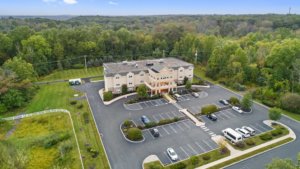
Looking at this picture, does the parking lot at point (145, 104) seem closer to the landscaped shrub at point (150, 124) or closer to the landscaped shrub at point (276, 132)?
the landscaped shrub at point (150, 124)

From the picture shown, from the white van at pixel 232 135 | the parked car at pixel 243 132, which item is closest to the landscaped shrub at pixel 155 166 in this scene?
the white van at pixel 232 135

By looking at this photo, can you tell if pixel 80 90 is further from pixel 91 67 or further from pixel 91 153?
pixel 91 153

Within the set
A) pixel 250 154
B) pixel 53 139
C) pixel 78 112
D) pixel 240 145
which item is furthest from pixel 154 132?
pixel 78 112

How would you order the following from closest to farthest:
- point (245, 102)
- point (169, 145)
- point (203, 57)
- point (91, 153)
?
point (91, 153) < point (169, 145) < point (245, 102) < point (203, 57)

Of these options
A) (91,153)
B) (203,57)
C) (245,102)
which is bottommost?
(91,153)

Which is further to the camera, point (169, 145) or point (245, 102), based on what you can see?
point (245, 102)

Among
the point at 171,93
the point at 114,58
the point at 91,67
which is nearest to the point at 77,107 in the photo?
the point at 171,93

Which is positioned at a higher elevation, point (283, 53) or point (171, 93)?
point (283, 53)
